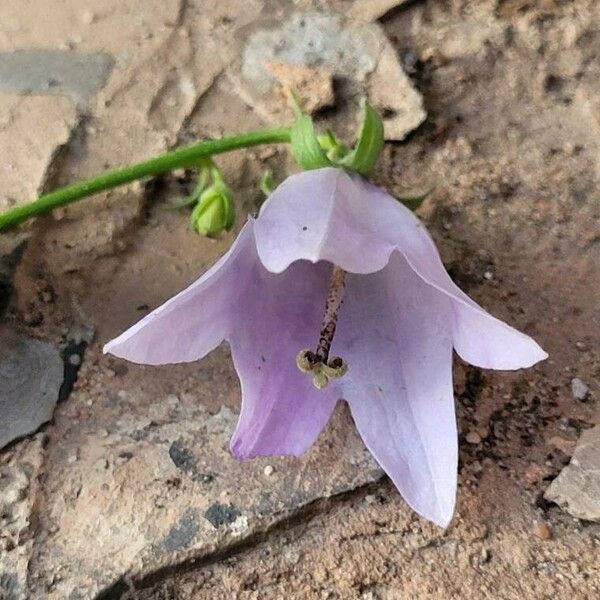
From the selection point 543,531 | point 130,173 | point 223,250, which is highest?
point 130,173

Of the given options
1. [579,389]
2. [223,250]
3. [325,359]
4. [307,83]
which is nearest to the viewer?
[325,359]

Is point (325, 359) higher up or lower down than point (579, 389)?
higher up

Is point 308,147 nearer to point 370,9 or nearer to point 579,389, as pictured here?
point 579,389

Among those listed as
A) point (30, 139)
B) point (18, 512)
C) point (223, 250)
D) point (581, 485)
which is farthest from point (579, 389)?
point (30, 139)

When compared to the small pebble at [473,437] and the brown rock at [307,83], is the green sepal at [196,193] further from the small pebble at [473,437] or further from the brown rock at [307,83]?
the small pebble at [473,437]

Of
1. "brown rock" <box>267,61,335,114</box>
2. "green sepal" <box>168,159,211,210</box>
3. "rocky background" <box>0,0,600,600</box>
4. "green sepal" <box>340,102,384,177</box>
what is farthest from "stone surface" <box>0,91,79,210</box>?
"green sepal" <box>340,102,384,177</box>

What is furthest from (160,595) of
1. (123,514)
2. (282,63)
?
(282,63)

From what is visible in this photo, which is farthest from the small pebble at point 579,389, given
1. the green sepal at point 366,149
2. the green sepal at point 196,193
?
the green sepal at point 196,193
